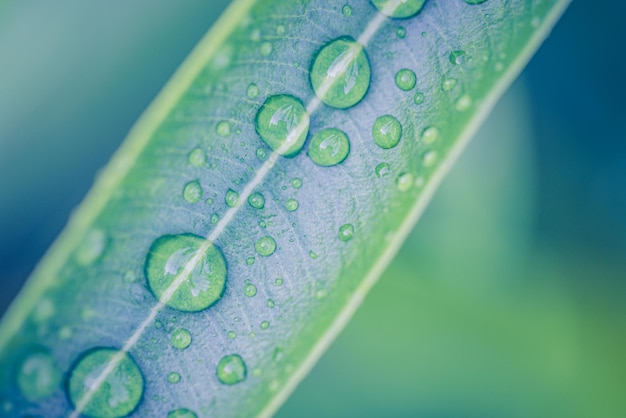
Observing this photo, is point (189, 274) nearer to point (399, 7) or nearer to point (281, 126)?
point (281, 126)

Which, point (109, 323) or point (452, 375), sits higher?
point (452, 375)

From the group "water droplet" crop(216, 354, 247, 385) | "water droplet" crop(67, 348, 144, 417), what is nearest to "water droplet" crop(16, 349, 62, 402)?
"water droplet" crop(67, 348, 144, 417)

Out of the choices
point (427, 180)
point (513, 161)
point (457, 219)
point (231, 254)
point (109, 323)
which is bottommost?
point (109, 323)

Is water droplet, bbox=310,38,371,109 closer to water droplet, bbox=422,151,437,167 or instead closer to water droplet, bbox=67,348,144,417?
water droplet, bbox=422,151,437,167

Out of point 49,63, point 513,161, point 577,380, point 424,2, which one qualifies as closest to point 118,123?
point 49,63

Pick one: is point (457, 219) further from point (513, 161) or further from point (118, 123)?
point (118, 123)

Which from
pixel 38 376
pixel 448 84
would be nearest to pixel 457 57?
pixel 448 84
